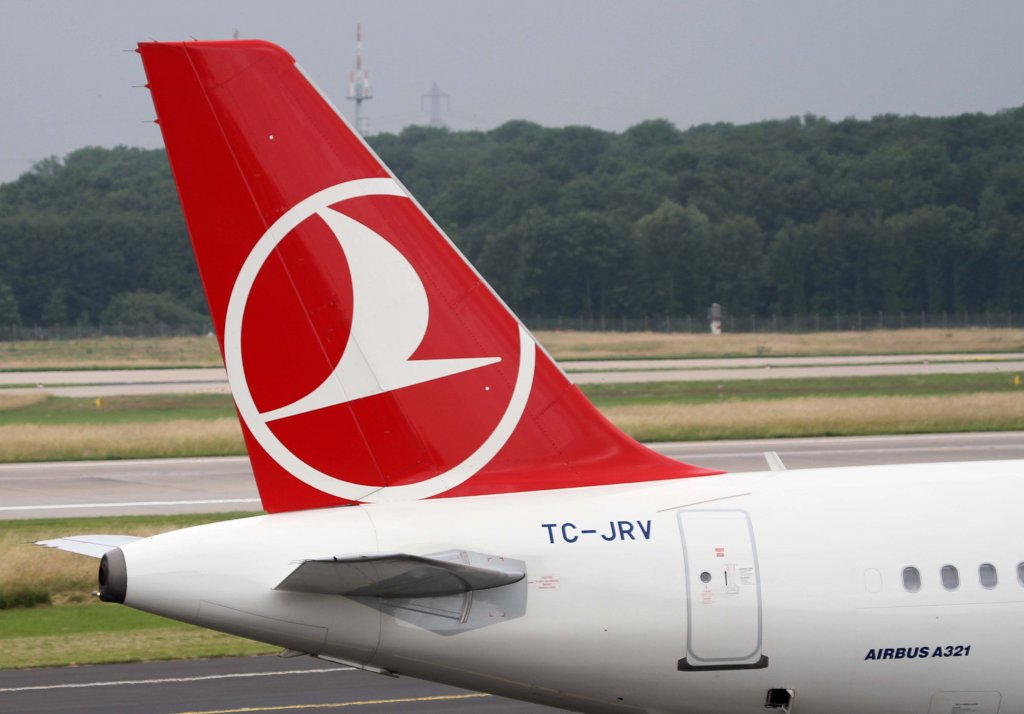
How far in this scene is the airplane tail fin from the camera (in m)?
11.5

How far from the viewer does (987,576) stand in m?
11.5

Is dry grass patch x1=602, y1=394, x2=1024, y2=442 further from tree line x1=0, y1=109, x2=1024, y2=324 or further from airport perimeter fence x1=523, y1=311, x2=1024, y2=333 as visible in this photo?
tree line x1=0, y1=109, x2=1024, y2=324

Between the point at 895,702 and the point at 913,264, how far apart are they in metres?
159

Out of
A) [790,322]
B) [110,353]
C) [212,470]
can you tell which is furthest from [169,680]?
[790,322]

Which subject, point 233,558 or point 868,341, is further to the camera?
point 868,341

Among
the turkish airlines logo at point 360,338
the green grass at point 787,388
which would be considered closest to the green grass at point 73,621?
the turkish airlines logo at point 360,338

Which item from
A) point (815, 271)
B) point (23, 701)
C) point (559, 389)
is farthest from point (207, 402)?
point (815, 271)

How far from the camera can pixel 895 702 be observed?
11367mm

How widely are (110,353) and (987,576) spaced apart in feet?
388

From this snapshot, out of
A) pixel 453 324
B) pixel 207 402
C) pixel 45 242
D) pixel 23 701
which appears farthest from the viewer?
pixel 45 242

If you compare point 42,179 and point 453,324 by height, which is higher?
point 42,179

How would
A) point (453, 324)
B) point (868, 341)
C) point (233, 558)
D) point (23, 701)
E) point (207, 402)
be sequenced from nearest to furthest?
point (233, 558) → point (453, 324) → point (23, 701) → point (207, 402) → point (868, 341)

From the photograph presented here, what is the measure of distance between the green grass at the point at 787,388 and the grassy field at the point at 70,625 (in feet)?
123

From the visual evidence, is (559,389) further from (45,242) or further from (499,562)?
(45,242)
